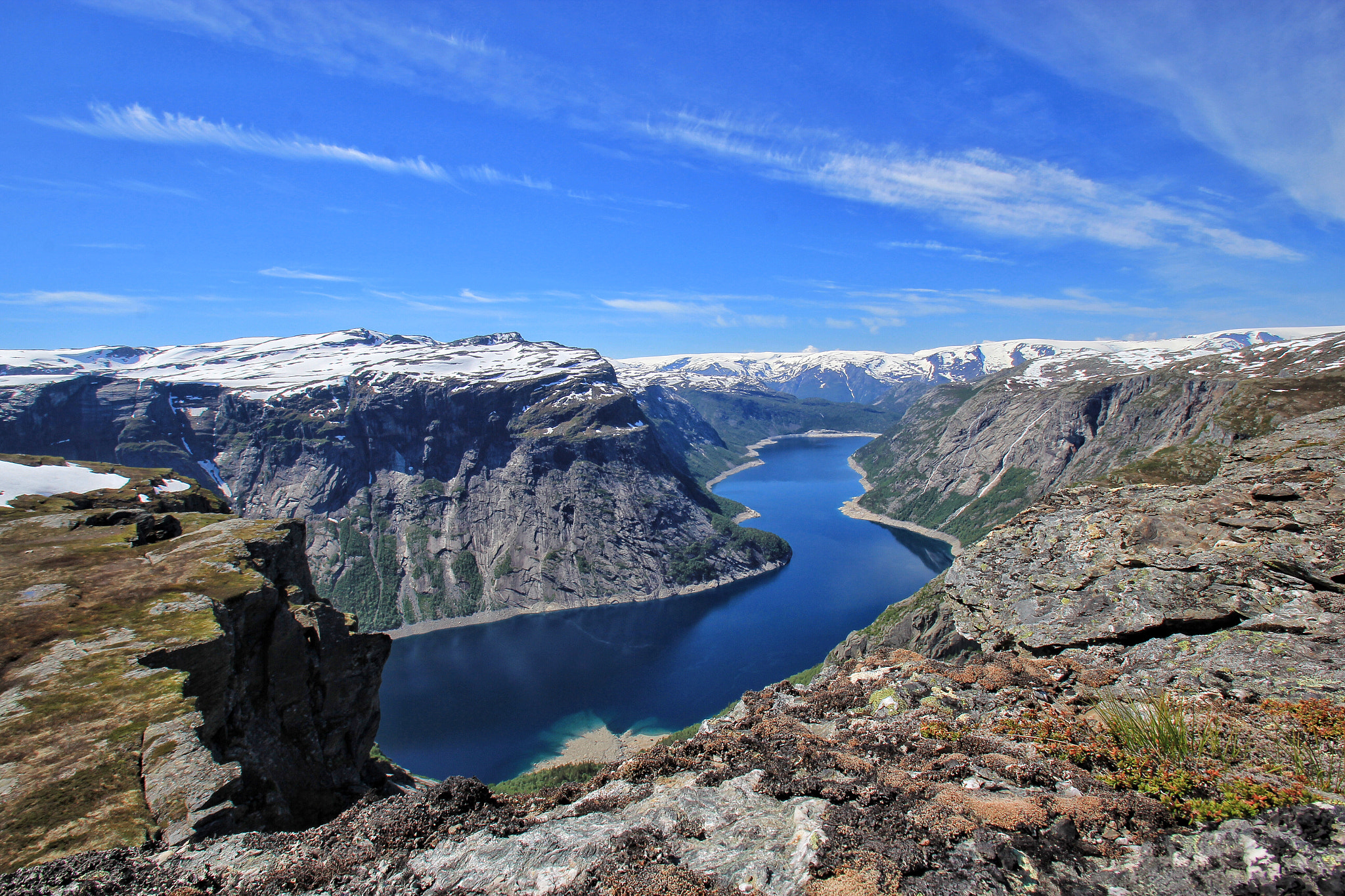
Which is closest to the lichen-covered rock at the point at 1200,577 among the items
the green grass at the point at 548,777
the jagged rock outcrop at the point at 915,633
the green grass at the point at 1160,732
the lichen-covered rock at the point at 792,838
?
the green grass at the point at 1160,732

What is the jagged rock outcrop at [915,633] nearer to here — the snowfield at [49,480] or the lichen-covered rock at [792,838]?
the lichen-covered rock at [792,838]

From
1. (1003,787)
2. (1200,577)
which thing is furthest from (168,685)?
(1200,577)

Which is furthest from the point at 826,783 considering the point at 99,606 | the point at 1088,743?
the point at 99,606

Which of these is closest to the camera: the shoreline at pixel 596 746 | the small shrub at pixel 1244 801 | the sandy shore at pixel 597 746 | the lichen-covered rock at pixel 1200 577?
the small shrub at pixel 1244 801

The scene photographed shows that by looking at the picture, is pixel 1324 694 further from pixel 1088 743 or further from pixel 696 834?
pixel 696 834

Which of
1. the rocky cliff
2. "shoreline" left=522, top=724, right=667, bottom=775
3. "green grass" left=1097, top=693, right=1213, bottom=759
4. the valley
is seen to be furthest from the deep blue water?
"green grass" left=1097, top=693, right=1213, bottom=759

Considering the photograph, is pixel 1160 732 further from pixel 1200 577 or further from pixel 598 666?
pixel 598 666
